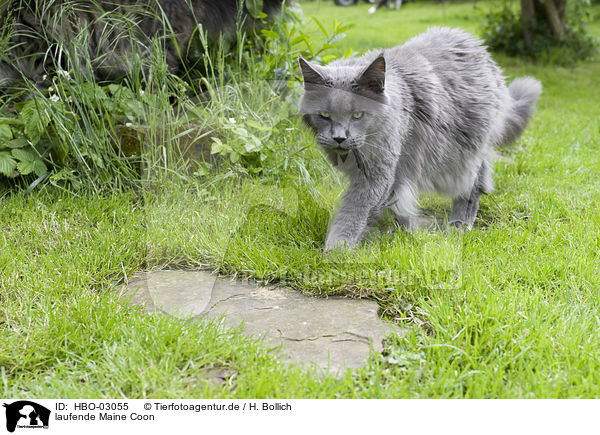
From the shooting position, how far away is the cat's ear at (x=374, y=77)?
2013 mm

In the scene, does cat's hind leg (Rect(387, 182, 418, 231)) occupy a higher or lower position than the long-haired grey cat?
lower

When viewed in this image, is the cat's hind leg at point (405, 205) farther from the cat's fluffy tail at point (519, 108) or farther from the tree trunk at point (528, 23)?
the tree trunk at point (528, 23)

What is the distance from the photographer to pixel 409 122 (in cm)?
230

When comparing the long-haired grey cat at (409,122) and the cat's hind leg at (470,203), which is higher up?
the long-haired grey cat at (409,122)

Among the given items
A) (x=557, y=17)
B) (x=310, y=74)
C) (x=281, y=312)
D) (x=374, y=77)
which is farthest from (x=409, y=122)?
(x=557, y=17)

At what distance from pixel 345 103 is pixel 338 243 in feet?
1.93

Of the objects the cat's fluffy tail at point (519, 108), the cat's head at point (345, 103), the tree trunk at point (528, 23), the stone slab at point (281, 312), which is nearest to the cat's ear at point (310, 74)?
the cat's head at point (345, 103)

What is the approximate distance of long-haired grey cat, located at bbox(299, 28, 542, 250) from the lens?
211 centimetres

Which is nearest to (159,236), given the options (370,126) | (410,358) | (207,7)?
(370,126)
